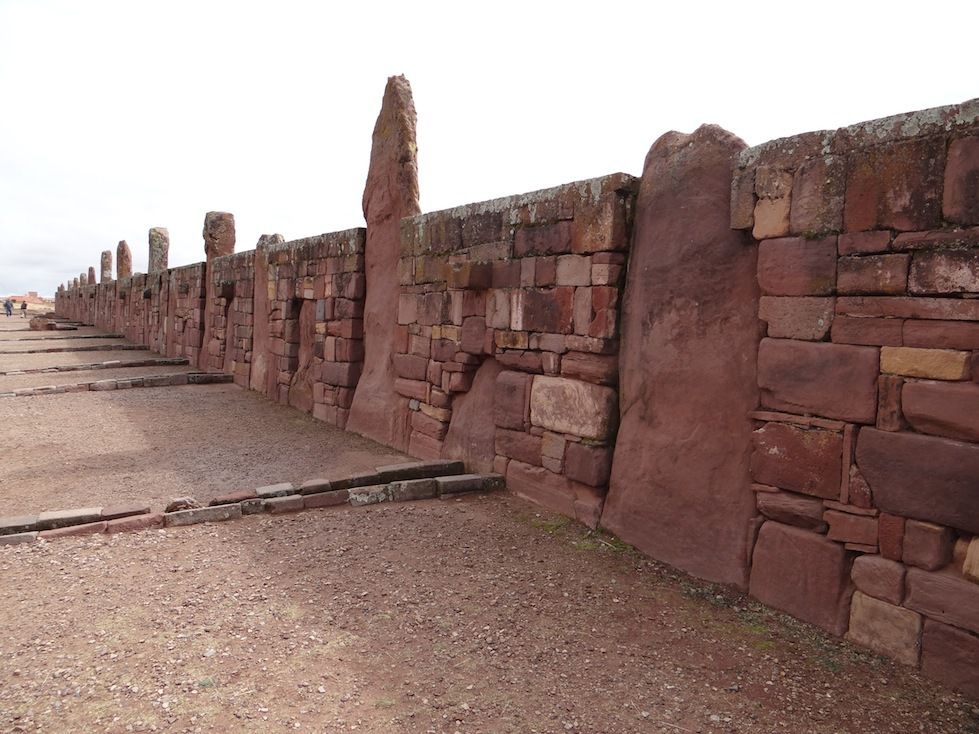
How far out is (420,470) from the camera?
695 centimetres

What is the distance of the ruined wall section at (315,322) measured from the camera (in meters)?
9.90

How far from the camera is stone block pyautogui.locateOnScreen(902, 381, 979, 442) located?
3.34 m

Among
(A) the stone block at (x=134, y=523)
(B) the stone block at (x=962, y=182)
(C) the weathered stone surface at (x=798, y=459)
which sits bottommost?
(A) the stone block at (x=134, y=523)

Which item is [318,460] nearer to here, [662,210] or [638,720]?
[662,210]

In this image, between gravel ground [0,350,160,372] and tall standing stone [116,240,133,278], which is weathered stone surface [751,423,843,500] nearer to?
gravel ground [0,350,160,372]

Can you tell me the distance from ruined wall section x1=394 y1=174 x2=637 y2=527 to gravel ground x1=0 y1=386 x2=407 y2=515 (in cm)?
133

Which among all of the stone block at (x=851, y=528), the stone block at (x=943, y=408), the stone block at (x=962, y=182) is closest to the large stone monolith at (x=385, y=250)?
the stone block at (x=851, y=528)

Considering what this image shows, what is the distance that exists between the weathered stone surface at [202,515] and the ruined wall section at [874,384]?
408cm

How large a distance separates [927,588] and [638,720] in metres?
1.65

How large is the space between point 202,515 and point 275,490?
70 cm

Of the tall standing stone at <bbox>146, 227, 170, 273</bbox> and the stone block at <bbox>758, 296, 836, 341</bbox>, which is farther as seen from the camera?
the tall standing stone at <bbox>146, 227, 170, 273</bbox>

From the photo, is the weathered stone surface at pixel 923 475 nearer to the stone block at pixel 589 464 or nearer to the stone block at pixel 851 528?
the stone block at pixel 851 528

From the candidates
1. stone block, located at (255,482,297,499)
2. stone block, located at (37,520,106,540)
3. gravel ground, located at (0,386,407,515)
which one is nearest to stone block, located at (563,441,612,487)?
stone block, located at (255,482,297,499)

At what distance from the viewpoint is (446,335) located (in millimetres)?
7699
